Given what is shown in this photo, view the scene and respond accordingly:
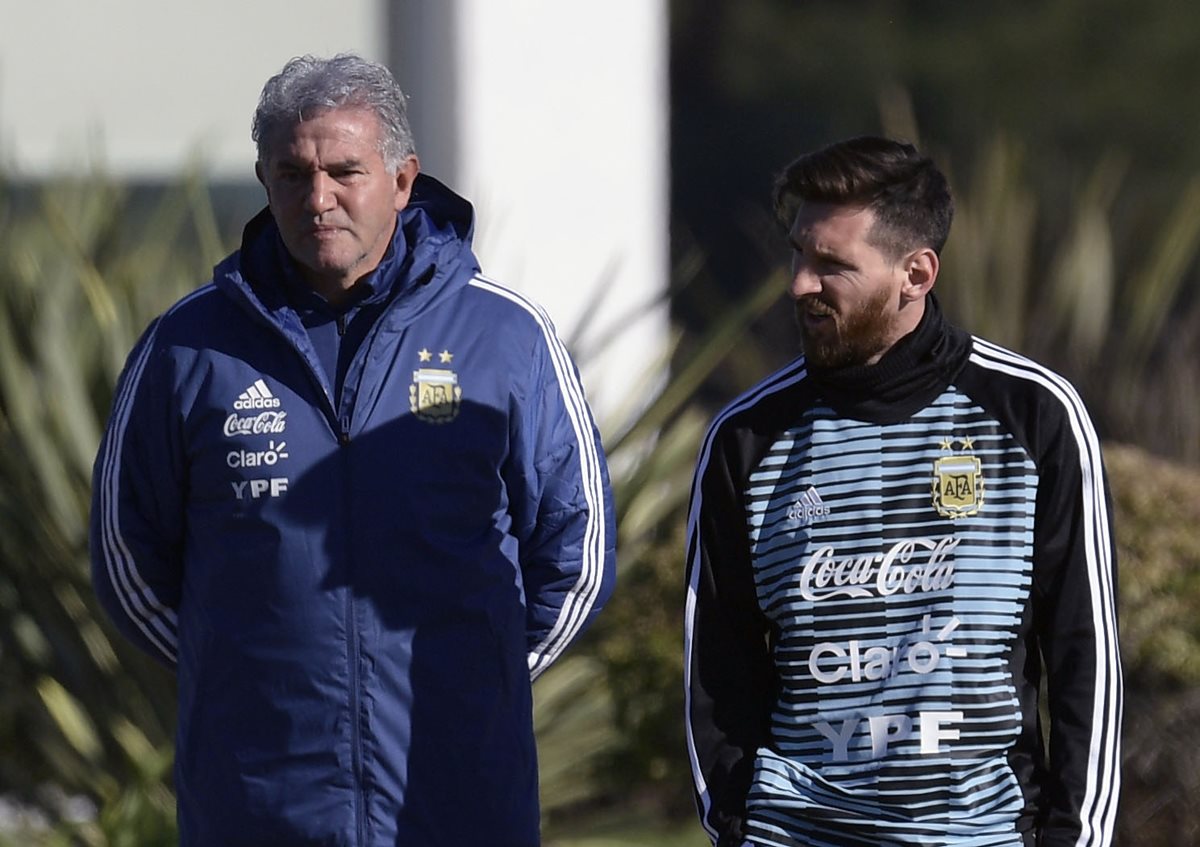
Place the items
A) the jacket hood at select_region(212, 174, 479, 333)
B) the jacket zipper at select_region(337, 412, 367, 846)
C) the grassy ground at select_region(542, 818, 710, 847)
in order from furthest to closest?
the grassy ground at select_region(542, 818, 710, 847) < the jacket hood at select_region(212, 174, 479, 333) < the jacket zipper at select_region(337, 412, 367, 846)

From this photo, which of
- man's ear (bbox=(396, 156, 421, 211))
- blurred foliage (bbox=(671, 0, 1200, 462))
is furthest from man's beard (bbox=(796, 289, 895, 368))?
blurred foliage (bbox=(671, 0, 1200, 462))

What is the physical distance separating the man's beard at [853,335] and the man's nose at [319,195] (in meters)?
0.80

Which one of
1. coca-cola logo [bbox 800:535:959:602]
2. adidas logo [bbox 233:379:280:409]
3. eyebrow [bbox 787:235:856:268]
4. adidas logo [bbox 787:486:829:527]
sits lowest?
coca-cola logo [bbox 800:535:959:602]

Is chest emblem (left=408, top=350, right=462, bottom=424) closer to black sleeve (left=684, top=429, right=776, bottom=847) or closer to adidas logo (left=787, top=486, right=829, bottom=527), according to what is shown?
black sleeve (left=684, top=429, right=776, bottom=847)

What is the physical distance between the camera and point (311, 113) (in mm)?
3396

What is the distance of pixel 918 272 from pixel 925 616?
20.0 inches

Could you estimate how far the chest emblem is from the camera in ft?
11.3

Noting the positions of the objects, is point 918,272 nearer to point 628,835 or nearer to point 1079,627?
point 1079,627

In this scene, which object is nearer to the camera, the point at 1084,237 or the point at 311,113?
the point at 311,113

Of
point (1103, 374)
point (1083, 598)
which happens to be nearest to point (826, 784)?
point (1083, 598)

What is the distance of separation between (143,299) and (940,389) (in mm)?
3082

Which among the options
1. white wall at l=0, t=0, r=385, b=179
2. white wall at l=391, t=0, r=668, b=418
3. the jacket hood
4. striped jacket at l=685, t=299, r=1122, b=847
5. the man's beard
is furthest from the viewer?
white wall at l=0, t=0, r=385, b=179

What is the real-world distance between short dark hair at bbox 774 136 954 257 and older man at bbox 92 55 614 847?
0.68 metres

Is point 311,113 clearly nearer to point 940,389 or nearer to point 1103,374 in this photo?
point 940,389
